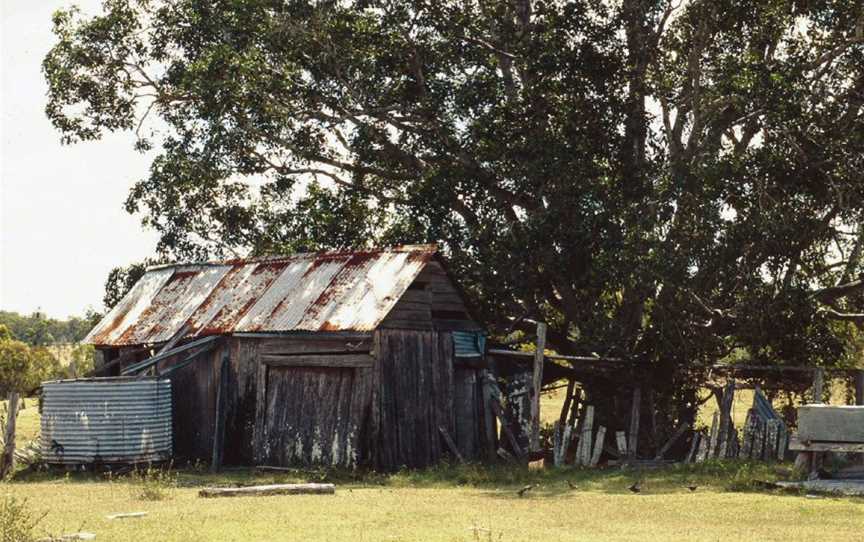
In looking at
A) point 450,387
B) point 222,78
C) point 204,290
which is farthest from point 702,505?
point 222,78

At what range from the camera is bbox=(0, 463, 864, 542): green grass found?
47.9 feet

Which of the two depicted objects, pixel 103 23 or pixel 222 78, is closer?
pixel 222 78

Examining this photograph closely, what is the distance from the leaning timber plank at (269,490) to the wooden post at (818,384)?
9.51 meters

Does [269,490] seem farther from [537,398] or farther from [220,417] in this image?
[537,398]

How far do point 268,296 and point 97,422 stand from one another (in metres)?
4.31

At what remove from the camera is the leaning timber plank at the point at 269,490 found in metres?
19.0

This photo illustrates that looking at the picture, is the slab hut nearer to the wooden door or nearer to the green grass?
the wooden door

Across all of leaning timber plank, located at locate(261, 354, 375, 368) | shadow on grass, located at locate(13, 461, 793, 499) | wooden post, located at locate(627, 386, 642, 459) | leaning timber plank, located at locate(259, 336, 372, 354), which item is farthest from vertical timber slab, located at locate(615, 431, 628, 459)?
leaning timber plank, located at locate(259, 336, 372, 354)

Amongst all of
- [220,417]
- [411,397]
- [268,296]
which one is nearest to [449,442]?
[411,397]

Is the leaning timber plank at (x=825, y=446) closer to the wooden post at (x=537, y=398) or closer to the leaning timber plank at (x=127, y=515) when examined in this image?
the wooden post at (x=537, y=398)

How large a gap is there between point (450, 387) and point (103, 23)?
45.1 ft

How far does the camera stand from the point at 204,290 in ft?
90.8

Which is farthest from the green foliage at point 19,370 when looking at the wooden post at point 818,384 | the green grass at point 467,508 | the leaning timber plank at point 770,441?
the wooden post at point 818,384

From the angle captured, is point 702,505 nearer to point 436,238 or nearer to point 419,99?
point 436,238
